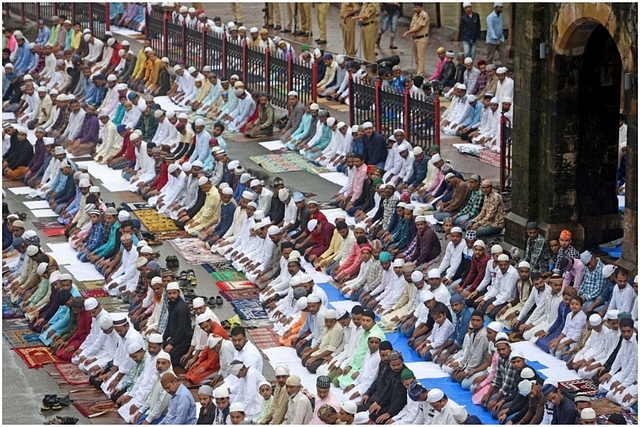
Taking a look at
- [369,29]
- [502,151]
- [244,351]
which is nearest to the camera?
[244,351]

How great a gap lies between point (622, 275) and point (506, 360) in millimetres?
2413

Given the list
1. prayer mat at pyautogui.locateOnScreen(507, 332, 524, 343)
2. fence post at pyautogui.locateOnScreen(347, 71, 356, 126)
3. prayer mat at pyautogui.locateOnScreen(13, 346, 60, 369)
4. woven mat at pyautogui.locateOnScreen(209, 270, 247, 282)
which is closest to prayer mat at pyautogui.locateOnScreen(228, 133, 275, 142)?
fence post at pyautogui.locateOnScreen(347, 71, 356, 126)

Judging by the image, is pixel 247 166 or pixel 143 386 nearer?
pixel 143 386

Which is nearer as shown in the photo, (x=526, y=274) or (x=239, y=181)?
(x=526, y=274)

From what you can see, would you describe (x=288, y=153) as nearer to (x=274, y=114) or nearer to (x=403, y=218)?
(x=274, y=114)

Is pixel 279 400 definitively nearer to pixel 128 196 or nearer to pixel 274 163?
pixel 128 196

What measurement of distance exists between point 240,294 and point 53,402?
4.35 metres

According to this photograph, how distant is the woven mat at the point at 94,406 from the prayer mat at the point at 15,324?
2.99 metres

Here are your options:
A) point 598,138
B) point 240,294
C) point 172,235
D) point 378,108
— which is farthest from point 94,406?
point 378,108

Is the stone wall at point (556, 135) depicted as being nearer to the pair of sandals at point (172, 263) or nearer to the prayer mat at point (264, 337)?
the prayer mat at point (264, 337)

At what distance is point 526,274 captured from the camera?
2281 centimetres

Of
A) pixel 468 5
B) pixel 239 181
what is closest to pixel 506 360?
pixel 239 181

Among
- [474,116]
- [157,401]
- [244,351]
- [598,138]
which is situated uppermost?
[598,138]

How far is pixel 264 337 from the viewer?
23266 mm
